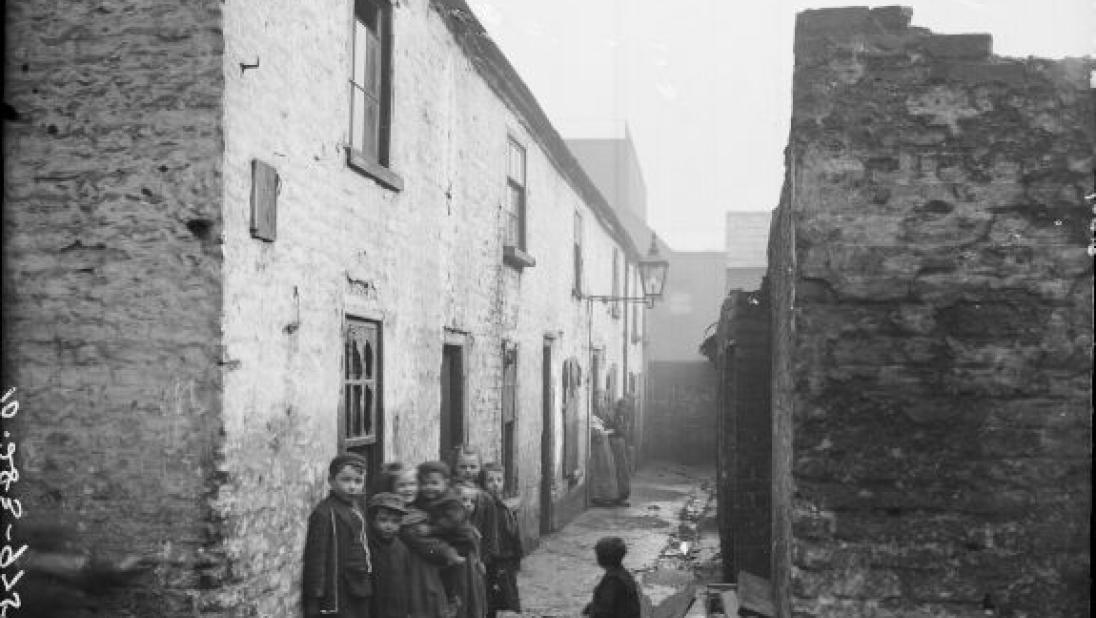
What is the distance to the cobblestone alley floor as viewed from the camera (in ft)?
29.5

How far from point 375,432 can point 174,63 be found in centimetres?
304

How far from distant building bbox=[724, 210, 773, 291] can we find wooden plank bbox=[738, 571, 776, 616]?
2990 centimetres

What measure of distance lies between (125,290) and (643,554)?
8297 millimetres

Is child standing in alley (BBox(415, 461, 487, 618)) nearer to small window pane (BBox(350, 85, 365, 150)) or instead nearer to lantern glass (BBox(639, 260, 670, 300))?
small window pane (BBox(350, 85, 365, 150))

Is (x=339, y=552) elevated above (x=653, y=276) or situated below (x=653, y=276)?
below

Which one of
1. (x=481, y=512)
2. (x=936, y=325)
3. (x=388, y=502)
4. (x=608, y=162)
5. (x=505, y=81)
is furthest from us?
(x=608, y=162)

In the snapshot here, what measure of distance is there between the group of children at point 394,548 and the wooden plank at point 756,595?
1822mm

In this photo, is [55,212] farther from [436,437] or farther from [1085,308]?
[1085,308]

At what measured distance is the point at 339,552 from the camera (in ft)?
18.0

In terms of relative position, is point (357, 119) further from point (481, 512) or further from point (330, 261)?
point (481, 512)

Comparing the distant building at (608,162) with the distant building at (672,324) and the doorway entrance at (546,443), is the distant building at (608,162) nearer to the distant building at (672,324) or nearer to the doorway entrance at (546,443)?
the distant building at (672,324)

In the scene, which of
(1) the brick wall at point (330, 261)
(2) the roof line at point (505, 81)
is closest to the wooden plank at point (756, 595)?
(1) the brick wall at point (330, 261)

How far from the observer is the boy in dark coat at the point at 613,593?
17.4ft

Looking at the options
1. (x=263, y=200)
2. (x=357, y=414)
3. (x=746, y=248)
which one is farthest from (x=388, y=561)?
(x=746, y=248)
